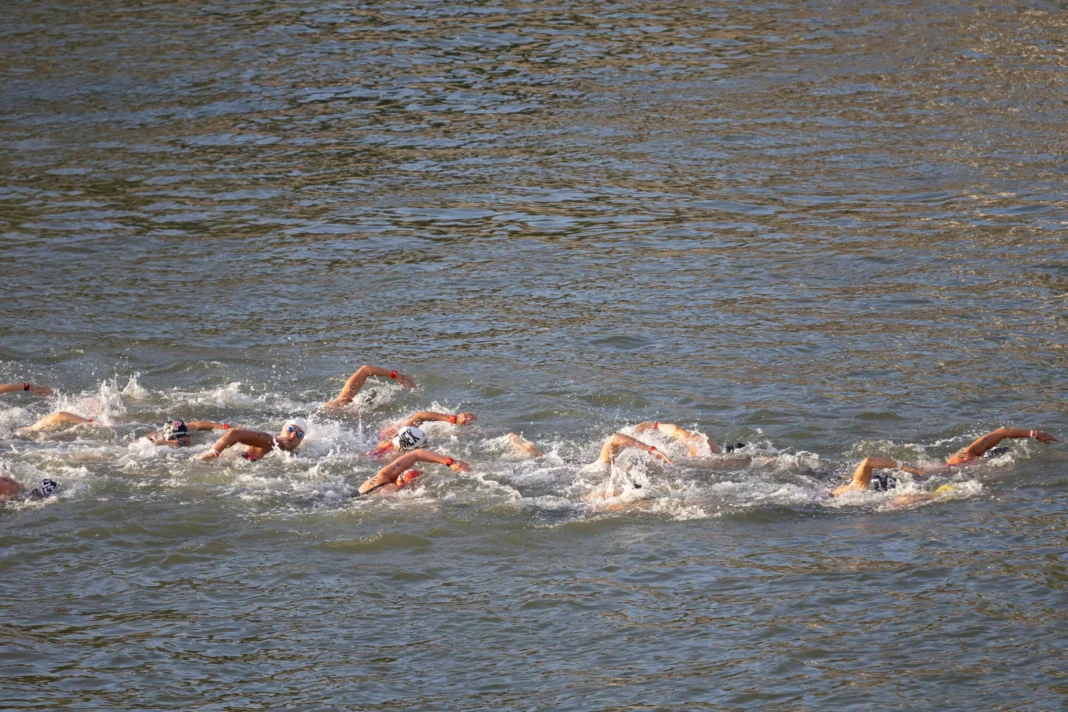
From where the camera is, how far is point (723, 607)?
12.2m

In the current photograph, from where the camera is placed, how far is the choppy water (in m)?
11.7

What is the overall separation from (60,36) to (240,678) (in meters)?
28.9

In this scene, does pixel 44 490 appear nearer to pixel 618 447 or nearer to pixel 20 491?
pixel 20 491

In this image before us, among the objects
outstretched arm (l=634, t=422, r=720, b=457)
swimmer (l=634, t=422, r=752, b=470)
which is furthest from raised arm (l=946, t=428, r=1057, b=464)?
outstretched arm (l=634, t=422, r=720, b=457)

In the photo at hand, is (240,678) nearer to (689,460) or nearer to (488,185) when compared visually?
(689,460)

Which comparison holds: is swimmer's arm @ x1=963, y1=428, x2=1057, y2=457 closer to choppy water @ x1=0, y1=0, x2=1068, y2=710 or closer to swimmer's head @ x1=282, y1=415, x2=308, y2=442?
choppy water @ x1=0, y1=0, x2=1068, y2=710

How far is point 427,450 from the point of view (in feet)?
50.6

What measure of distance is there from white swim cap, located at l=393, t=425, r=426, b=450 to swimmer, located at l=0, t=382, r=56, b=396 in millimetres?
5226

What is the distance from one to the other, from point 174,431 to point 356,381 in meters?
2.46

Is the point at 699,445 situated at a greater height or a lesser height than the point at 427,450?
lesser

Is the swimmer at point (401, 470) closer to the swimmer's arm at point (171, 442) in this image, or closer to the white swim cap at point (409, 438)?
the white swim cap at point (409, 438)

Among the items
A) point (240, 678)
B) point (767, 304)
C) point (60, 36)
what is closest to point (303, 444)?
point (240, 678)

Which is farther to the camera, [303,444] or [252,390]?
[252,390]

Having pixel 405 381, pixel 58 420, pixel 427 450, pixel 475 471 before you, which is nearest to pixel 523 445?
pixel 475 471
